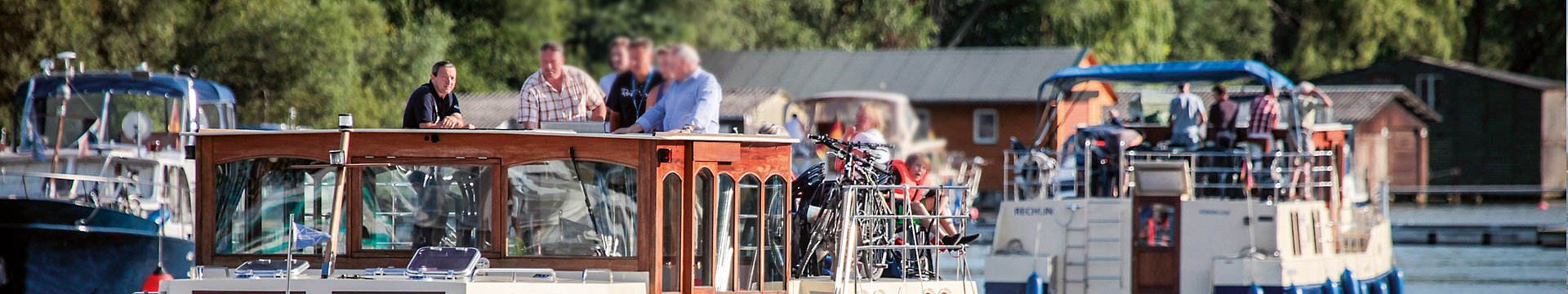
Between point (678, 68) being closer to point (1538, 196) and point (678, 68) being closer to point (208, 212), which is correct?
point (208, 212)

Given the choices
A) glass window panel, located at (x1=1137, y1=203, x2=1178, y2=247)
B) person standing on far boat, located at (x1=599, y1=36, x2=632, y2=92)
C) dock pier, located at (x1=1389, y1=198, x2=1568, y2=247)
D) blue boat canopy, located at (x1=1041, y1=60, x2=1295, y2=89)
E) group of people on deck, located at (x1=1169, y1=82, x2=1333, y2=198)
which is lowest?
dock pier, located at (x1=1389, y1=198, x2=1568, y2=247)

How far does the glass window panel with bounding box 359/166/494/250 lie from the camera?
978 cm

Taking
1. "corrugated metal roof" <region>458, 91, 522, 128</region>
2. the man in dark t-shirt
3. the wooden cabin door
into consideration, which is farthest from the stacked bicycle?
"corrugated metal roof" <region>458, 91, 522, 128</region>

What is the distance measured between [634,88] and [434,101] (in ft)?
6.75

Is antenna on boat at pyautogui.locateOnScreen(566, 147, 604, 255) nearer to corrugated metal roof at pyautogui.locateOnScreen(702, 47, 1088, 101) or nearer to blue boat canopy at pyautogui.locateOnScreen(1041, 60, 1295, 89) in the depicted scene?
blue boat canopy at pyautogui.locateOnScreen(1041, 60, 1295, 89)

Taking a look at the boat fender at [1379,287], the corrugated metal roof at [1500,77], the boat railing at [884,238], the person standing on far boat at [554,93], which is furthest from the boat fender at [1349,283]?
the corrugated metal roof at [1500,77]

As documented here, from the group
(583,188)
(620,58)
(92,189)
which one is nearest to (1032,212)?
(620,58)

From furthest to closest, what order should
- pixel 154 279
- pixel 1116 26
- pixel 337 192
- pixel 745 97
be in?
pixel 1116 26
pixel 745 97
pixel 154 279
pixel 337 192

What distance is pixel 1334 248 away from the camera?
62.3 ft

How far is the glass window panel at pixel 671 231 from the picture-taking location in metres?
9.99

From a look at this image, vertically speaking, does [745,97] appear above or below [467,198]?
above

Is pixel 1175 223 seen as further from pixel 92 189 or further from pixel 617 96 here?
pixel 92 189

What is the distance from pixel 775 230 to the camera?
10984mm

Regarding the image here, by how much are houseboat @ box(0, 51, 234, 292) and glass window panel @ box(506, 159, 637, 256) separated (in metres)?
7.18
